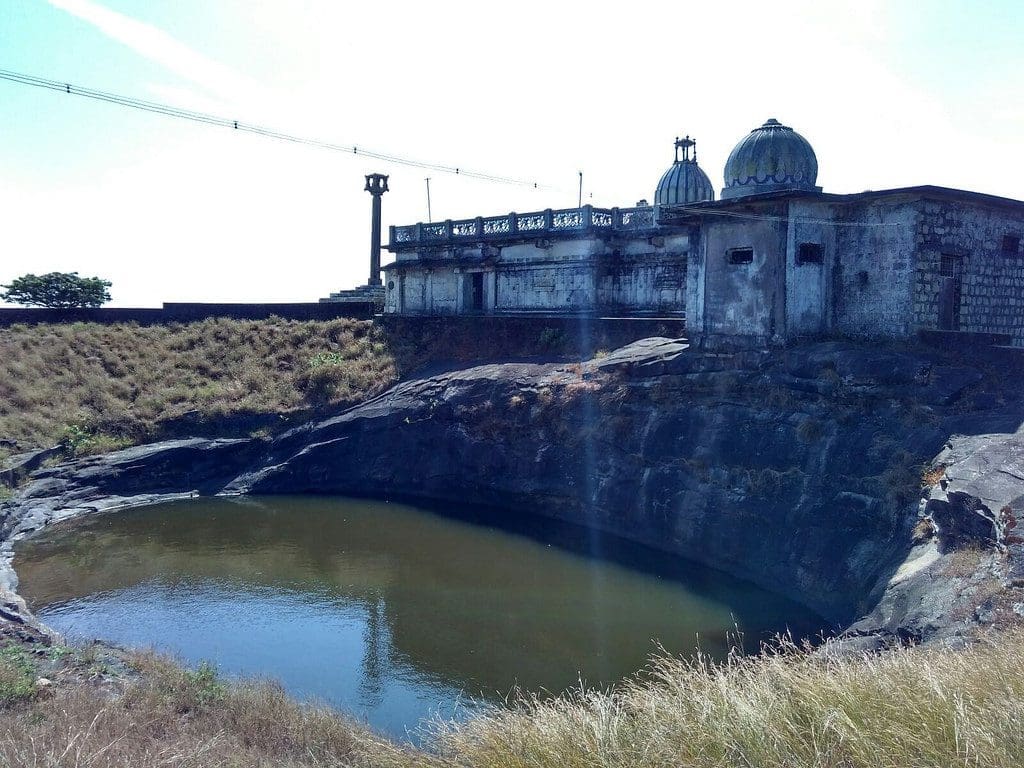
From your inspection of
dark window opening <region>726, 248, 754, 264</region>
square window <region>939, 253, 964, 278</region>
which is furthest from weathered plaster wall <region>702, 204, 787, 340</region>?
square window <region>939, 253, 964, 278</region>

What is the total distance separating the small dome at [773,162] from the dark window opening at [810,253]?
277 cm

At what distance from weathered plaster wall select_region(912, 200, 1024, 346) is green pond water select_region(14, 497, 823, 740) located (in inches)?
303

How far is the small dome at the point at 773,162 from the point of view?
20.9 meters

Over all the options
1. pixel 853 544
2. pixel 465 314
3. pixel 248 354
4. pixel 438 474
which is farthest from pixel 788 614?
pixel 248 354

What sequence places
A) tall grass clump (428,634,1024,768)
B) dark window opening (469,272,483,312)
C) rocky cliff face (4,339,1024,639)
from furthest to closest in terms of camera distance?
1. dark window opening (469,272,483,312)
2. rocky cliff face (4,339,1024,639)
3. tall grass clump (428,634,1024,768)

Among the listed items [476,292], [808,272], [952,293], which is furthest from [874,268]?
[476,292]

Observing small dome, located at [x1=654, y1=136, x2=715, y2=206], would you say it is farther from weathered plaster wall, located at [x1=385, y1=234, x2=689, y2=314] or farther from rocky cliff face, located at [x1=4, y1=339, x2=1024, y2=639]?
rocky cliff face, located at [x1=4, y1=339, x2=1024, y2=639]

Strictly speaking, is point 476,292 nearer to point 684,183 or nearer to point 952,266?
point 684,183

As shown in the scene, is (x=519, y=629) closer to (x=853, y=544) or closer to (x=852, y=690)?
(x=853, y=544)

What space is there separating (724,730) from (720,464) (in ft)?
41.1

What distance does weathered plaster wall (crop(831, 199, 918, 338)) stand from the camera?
17281mm

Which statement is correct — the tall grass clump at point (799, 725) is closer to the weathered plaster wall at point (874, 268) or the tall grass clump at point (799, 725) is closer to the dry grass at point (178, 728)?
the dry grass at point (178, 728)

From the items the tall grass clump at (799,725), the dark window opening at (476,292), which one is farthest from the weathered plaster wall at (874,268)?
the dark window opening at (476,292)

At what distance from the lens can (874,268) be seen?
17.9 meters
